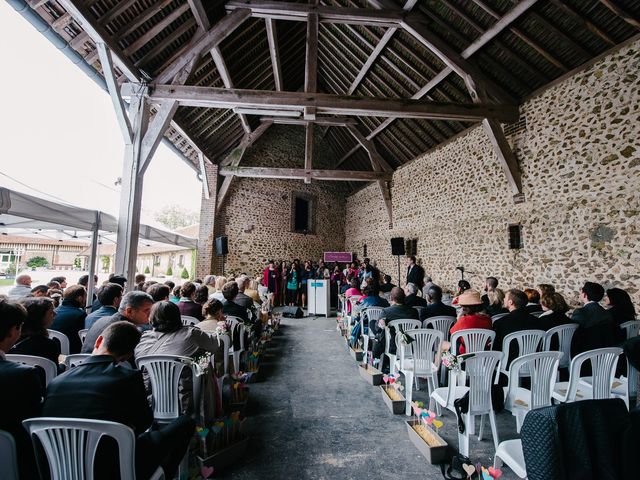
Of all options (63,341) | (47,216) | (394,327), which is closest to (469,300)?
(394,327)

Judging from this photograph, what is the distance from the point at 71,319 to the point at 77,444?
1.89 meters

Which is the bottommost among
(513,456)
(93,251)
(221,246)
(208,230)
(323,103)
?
(513,456)

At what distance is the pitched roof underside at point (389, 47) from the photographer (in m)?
4.27

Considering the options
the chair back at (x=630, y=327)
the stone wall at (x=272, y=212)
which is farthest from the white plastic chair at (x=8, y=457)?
the stone wall at (x=272, y=212)

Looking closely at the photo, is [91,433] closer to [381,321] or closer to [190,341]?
[190,341]

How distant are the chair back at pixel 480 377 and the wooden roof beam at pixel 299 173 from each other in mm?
8113

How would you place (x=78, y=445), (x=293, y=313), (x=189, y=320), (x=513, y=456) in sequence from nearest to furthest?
(x=78, y=445)
(x=513, y=456)
(x=189, y=320)
(x=293, y=313)

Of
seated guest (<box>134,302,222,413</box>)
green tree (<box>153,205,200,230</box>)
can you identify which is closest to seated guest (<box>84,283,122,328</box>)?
seated guest (<box>134,302,222,413</box>)

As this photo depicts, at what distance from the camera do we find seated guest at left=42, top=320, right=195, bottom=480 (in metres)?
1.27

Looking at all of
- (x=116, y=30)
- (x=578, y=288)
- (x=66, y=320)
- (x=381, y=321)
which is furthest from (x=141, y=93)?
(x=578, y=288)

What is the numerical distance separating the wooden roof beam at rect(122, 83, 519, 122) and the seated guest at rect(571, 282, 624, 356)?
364cm

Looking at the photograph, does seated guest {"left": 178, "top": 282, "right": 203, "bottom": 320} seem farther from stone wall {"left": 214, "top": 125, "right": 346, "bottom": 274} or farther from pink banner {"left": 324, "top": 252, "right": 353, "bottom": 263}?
pink banner {"left": 324, "top": 252, "right": 353, "bottom": 263}

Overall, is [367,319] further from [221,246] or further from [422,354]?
[221,246]

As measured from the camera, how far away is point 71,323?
8.83 ft
